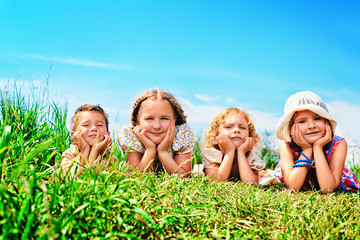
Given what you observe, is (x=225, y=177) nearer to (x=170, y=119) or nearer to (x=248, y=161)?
(x=248, y=161)

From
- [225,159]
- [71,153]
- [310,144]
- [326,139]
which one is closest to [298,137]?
[310,144]

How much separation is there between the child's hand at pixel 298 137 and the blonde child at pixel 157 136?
1455mm

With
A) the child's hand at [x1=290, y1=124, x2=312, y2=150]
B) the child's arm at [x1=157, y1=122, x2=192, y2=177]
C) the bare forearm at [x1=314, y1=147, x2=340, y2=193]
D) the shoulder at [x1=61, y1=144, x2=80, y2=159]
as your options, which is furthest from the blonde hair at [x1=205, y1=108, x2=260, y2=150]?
the shoulder at [x1=61, y1=144, x2=80, y2=159]

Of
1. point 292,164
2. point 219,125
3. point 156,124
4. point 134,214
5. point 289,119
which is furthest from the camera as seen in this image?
point 219,125

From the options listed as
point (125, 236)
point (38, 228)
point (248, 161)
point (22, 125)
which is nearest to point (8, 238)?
point (38, 228)

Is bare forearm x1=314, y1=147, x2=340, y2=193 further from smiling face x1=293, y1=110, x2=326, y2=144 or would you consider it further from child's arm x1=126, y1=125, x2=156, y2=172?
child's arm x1=126, y1=125, x2=156, y2=172

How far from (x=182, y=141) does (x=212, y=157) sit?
598 mm

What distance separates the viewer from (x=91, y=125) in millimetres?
4781

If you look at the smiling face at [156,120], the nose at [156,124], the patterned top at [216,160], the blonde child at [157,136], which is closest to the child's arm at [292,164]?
the patterned top at [216,160]

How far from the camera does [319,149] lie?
4.47 m

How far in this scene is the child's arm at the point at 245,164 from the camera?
4.85 metres

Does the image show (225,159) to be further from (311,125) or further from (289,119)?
(311,125)

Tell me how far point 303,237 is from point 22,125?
4.44 meters

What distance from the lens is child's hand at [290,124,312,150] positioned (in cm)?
453
